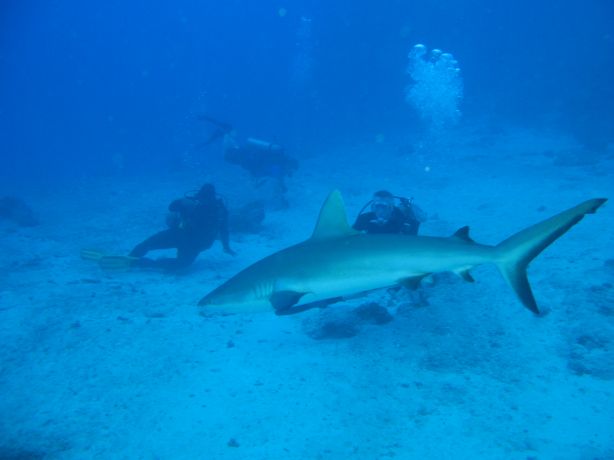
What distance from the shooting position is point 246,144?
17.2 meters

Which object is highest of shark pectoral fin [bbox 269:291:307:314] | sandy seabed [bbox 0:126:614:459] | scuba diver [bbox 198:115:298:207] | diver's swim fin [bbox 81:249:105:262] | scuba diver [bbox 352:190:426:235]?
scuba diver [bbox 198:115:298:207]

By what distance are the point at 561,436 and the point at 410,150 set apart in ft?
85.3

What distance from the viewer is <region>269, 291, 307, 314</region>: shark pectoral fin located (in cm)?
403

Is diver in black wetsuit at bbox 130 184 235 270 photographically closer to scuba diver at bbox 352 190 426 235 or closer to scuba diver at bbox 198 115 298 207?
scuba diver at bbox 352 190 426 235

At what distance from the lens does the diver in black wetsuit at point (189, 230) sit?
986 centimetres

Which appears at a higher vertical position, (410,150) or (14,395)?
(410,150)

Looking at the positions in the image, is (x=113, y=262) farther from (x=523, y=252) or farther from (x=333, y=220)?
(x=523, y=252)

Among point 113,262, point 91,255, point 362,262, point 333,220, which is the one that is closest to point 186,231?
point 113,262

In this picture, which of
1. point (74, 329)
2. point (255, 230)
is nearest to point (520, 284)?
point (74, 329)

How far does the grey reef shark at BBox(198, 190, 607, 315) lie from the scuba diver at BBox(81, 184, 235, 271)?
5761mm

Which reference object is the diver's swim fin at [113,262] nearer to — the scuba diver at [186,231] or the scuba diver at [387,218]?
the scuba diver at [186,231]

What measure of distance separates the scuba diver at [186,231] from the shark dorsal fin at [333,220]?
6.18 m

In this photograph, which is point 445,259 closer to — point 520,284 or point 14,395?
point 520,284

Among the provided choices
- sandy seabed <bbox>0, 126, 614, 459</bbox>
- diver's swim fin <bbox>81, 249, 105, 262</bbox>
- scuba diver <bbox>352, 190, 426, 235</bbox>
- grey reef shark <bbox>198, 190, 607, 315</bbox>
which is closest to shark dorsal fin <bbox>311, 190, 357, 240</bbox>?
grey reef shark <bbox>198, 190, 607, 315</bbox>
